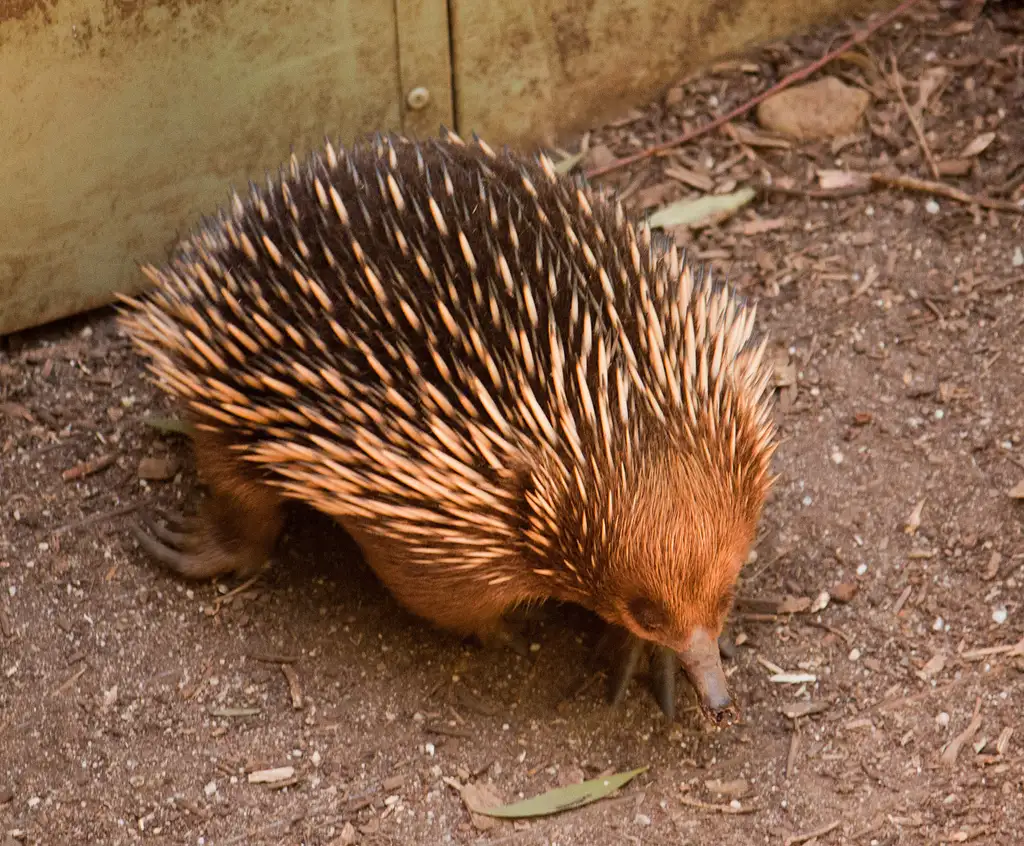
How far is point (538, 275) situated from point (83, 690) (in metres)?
1.67

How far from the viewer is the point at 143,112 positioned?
4398mm

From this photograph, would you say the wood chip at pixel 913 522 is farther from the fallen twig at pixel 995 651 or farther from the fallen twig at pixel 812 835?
the fallen twig at pixel 812 835

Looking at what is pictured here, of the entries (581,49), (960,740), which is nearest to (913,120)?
(581,49)

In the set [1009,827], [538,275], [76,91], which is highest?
[76,91]

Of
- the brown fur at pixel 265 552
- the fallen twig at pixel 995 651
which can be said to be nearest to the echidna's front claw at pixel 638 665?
the brown fur at pixel 265 552

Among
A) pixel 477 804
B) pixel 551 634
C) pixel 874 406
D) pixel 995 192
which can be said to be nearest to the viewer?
pixel 477 804

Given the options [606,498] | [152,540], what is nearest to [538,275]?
[606,498]

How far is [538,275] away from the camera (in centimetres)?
339

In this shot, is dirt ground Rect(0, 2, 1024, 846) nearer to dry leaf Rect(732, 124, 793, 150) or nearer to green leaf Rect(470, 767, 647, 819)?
green leaf Rect(470, 767, 647, 819)

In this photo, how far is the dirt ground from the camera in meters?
3.67

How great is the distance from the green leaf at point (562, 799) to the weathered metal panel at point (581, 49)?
2.32 metres

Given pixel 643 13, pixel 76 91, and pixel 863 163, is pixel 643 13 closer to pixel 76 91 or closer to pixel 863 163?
pixel 863 163

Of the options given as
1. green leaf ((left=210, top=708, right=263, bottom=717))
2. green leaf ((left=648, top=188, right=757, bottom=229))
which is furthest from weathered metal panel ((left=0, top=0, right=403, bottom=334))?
green leaf ((left=210, top=708, right=263, bottom=717))

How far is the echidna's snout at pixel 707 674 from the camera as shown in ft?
10.6
